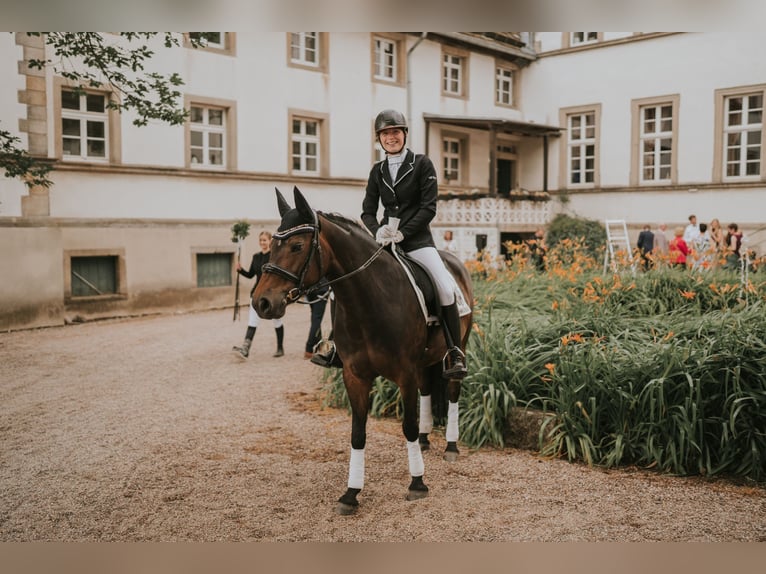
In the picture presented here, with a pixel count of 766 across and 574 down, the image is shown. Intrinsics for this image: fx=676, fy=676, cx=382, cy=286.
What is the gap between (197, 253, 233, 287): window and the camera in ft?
37.4

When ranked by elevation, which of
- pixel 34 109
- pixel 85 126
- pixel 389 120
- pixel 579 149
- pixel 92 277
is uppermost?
pixel 579 149

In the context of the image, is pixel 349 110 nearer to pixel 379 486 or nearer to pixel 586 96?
pixel 586 96

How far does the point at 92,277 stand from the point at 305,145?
28.7 feet

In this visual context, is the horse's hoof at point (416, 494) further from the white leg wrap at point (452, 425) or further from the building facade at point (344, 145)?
the building facade at point (344, 145)

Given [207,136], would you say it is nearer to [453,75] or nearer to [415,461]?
[453,75]

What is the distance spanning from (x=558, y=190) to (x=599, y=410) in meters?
16.8

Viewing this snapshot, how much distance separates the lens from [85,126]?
8344 mm

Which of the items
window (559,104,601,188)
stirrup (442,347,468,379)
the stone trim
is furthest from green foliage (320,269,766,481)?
window (559,104,601,188)

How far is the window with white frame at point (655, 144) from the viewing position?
58.1 ft

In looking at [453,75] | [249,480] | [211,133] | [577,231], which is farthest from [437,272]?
[453,75]

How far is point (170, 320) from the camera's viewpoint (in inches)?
371

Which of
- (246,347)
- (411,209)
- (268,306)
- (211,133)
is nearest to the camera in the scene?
(268,306)

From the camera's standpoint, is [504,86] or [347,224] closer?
[347,224]
